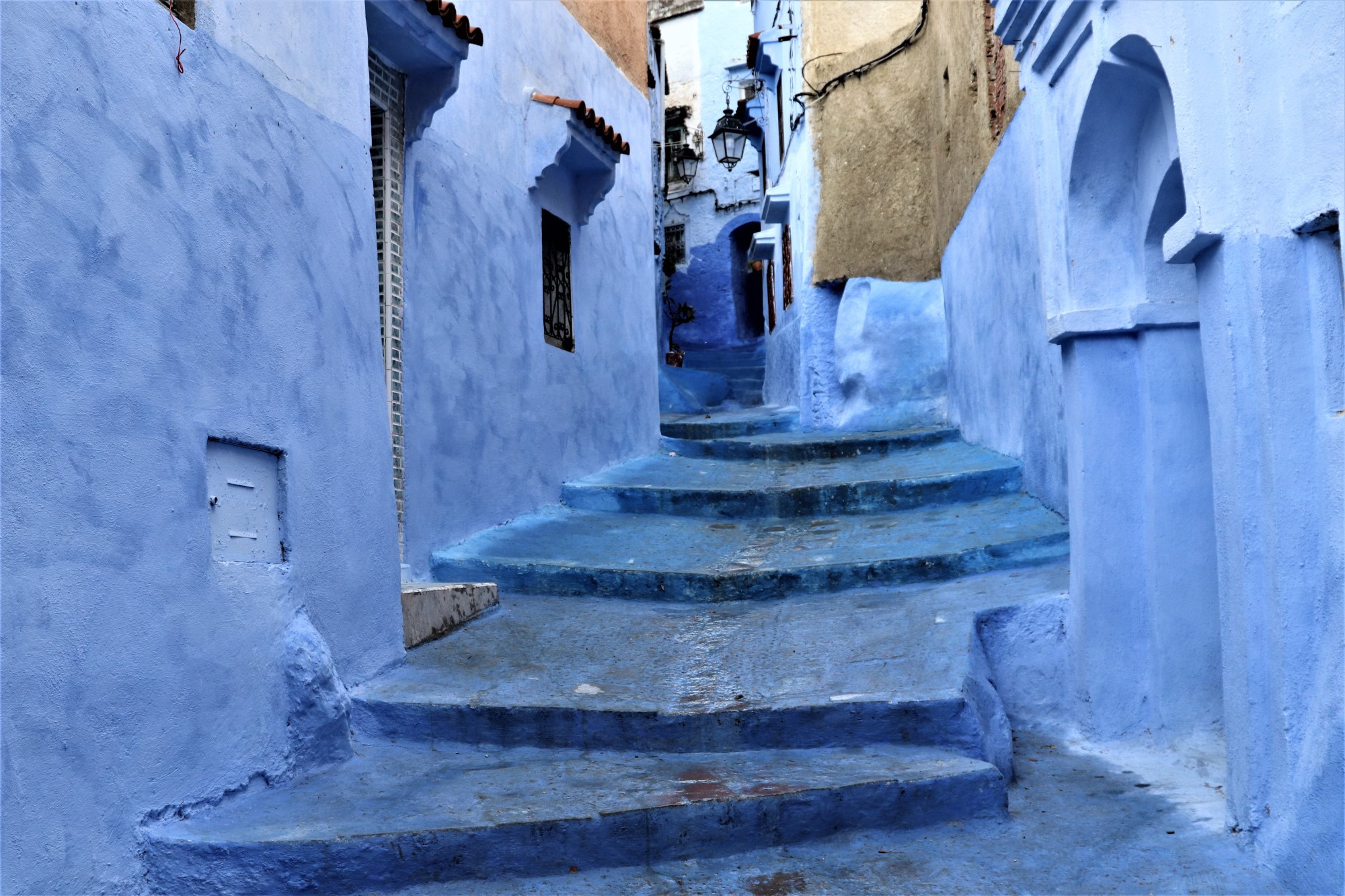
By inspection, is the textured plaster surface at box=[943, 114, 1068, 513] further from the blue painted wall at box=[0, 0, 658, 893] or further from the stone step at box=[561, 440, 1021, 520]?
the blue painted wall at box=[0, 0, 658, 893]

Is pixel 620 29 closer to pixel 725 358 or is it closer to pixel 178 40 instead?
pixel 178 40

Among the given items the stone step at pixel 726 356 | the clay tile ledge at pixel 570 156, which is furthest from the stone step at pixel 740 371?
the clay tile ledge at pixel 570 156

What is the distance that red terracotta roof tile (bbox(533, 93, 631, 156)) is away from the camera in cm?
771

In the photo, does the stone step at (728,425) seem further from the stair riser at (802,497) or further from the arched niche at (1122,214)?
the arched niche at (1122,214)

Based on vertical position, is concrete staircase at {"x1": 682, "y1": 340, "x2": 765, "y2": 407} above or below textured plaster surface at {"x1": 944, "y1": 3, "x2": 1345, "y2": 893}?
above

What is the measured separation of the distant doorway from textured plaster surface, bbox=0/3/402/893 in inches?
826

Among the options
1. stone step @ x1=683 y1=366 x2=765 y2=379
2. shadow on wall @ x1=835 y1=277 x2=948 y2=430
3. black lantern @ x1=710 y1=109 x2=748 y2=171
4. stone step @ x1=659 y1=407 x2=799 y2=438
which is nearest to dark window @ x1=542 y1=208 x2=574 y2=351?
stone step @ x1=659 y1=407 x2=799 y2=438

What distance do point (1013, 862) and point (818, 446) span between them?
6046 millimetres

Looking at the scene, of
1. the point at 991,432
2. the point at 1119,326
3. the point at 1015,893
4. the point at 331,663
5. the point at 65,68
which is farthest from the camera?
the point at 991,432

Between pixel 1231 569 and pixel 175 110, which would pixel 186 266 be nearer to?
pixel 175 110

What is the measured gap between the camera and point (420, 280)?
6352mm

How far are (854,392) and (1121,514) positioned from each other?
24.1ft

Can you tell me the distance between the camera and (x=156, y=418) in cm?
334

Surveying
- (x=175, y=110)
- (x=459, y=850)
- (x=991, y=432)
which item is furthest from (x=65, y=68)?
(x=991, y=432)
